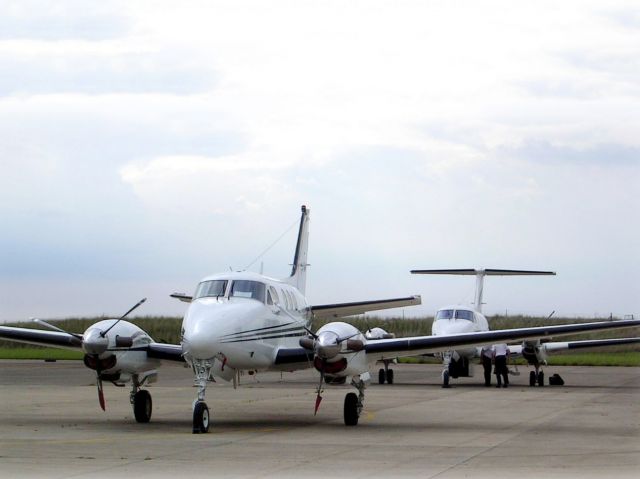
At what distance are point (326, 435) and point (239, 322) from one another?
2444mm

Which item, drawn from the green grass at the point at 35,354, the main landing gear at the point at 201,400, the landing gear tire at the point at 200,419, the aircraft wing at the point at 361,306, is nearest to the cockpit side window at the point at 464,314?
the aircraft wing at the point at 361,306

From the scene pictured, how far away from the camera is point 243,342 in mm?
16703

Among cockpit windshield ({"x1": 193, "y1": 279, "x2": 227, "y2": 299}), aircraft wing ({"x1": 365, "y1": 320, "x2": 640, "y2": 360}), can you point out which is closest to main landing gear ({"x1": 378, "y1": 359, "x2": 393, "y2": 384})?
aircraft wing ({"x1": 365, "y1": 320, "x2": 640, "y2": 360})

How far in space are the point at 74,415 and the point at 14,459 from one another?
7971 millimetres

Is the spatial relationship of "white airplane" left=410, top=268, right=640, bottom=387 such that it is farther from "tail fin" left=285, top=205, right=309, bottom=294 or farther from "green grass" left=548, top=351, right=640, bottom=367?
"green grass" left=548, top=351, right=640, bottom=367

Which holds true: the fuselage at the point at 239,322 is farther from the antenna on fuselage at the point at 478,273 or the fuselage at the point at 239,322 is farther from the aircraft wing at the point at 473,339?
the antenna on fuselage at the point at 478,273

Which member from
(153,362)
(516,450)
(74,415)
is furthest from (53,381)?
(516,450)

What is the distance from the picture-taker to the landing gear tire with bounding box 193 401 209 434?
15.9 meters

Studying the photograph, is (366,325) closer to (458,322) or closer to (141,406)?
(458,322)

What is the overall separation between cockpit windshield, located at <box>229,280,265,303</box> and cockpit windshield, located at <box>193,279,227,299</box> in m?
0.18

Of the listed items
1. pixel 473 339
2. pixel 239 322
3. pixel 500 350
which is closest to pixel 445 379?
pixel 500 350

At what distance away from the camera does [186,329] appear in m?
16.1

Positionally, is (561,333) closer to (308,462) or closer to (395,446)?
(395,446)

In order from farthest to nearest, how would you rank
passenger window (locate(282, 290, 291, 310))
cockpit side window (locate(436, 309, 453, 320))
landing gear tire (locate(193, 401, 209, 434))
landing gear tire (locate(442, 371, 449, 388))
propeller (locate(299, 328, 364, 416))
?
cockpit side window (locate(436, 309, 453, 320)), landing gear tire (locate(442, 371, 449, 388)), passenger window (locate(282, 290, 291, 310)), propeller (locate(299, 328, 364, 416)), landing gear tire (locate(193, 401, 209, 434))
